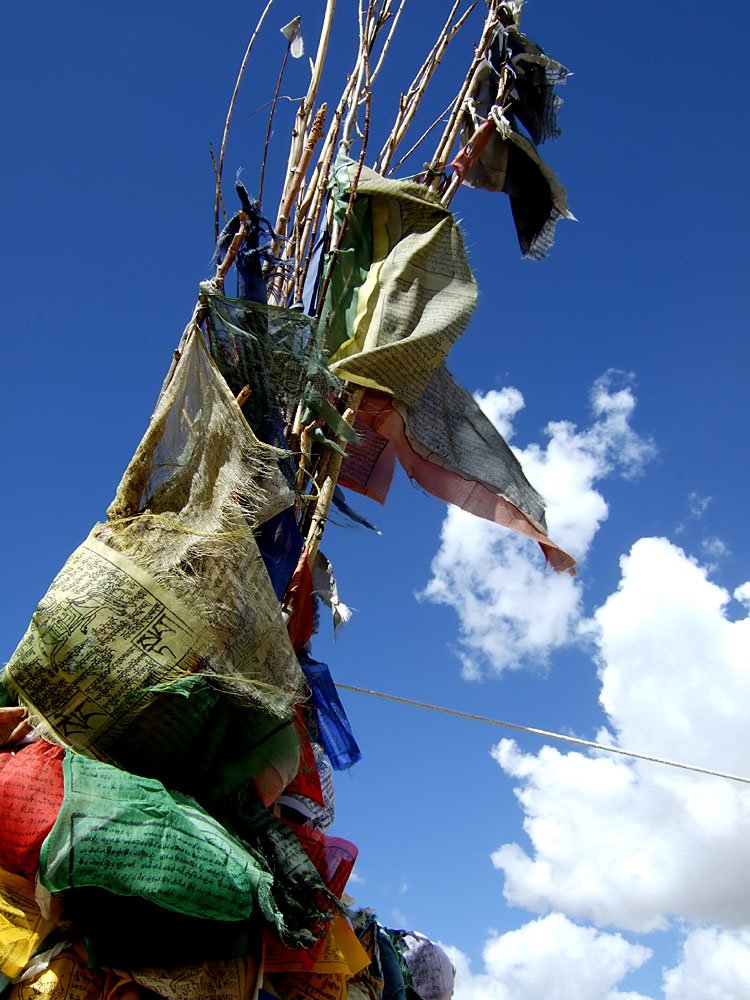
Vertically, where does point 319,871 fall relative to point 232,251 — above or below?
below

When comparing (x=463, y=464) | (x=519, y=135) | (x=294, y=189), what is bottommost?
(x=463, y=464)

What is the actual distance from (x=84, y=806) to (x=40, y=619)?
12.4 inches

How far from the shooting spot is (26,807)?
4.23ft

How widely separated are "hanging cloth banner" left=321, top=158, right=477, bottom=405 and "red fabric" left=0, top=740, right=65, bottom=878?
1.06m

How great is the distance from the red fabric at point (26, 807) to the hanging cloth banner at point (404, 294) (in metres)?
1.06

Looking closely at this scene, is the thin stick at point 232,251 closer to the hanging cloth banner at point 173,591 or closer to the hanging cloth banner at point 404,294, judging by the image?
the hanging cloth banner at point 173,591

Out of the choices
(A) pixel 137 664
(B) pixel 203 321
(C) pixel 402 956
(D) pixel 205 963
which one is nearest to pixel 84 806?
(A) pixel 137 664

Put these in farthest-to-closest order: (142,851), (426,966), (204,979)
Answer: (426,966) < (204,979) < (142,851)

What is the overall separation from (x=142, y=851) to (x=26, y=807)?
0.18m

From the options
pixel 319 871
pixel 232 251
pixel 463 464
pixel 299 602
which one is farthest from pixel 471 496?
pixel 319 871

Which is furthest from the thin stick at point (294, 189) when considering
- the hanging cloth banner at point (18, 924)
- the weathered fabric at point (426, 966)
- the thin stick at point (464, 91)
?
the weathered fabric at point (426, 966)

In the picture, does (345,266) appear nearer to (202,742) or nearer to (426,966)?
(202,742)

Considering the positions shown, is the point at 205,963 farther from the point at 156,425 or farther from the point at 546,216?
the point at 546,216

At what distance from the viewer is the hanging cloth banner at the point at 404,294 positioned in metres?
2.08
